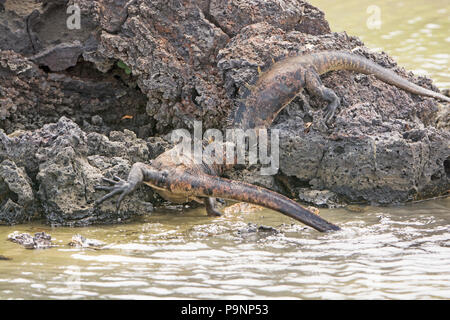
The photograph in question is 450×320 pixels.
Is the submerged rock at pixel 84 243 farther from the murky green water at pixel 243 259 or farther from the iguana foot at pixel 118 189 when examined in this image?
the iguana foot at pixel 118 189

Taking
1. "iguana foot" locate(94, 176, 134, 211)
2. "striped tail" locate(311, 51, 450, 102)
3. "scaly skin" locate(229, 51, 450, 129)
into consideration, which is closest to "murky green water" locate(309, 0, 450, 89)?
"striped tail" locate(311, 51, 450, 102)

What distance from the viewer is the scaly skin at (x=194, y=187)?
19.3ft

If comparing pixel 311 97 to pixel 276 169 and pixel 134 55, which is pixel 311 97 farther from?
pixel 134 55

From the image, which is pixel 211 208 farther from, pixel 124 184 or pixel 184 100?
pixel 184 100

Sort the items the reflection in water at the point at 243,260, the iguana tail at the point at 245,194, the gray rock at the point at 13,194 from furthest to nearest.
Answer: the gray rock at the point at 13,194, the iguana tail at the point at 245,194, the reflection in water at the point at 243,260

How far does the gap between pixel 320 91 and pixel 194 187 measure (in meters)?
1.85

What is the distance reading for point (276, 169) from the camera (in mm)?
6781

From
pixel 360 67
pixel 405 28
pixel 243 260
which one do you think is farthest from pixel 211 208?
pixel 405 28

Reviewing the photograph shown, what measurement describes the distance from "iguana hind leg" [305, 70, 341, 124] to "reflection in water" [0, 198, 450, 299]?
121 cm

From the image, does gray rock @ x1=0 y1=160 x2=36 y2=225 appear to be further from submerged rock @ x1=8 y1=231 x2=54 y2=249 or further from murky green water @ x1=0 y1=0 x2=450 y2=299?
submerged rock @ x1=8 y1=231 x2=54 y2=249

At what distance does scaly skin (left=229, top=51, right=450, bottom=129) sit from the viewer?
271 inches

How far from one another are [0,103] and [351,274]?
14.2 ft

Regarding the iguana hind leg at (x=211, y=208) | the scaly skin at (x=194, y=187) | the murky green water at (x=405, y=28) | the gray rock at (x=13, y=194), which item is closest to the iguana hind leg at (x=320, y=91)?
the scaly skin at (x=194, y=187)

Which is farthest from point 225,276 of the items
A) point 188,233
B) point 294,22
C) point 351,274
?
point 294,22
